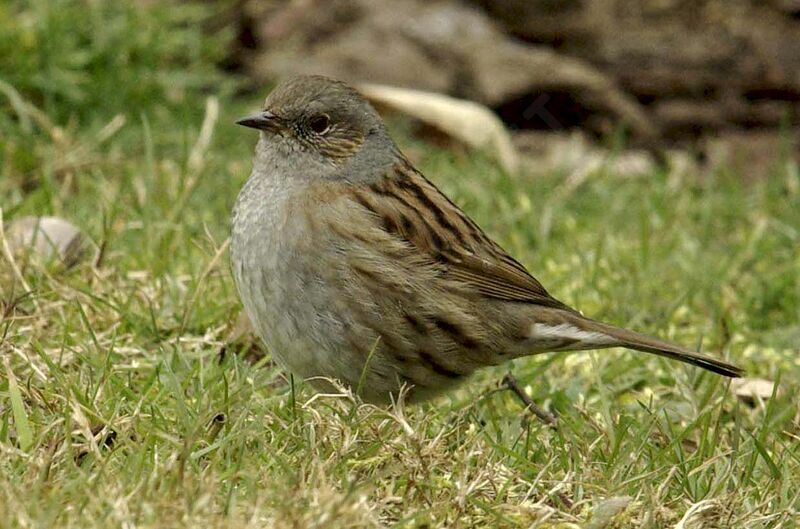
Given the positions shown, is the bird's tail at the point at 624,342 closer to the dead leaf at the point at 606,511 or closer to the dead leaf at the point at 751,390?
the dead leaf at the point at 751,390

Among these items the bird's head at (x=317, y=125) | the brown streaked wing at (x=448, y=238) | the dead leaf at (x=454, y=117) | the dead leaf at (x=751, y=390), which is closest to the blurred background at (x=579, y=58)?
the dead leaf at (x=454, y=117)

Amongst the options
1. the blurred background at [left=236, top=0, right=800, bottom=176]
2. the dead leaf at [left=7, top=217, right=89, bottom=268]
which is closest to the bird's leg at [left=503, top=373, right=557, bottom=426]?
the dead leaf at [left=7, top=217, right=89, bottom=268]

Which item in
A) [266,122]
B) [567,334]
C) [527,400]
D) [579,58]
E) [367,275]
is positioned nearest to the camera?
[367,275]

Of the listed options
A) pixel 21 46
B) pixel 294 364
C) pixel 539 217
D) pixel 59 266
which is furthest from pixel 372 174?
pixel 21 46

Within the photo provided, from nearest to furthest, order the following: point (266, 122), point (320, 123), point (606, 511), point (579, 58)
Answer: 1. point (606, 511)
2. point (266, 122)
3. point (320, 123)
4. point (579, 58)

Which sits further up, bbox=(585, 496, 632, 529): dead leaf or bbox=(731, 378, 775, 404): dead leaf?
bbox=(585, 496, 632, 529): dead leaf

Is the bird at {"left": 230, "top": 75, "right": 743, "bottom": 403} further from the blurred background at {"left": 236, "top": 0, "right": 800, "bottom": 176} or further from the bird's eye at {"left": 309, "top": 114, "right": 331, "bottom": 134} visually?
the blurred background at {"left": 236, "top": 0, "right": 800, "bottom": 176}

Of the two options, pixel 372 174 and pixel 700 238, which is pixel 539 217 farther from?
pixel 372 174

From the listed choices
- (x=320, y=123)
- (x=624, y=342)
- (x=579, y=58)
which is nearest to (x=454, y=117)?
(x=579, y=58)

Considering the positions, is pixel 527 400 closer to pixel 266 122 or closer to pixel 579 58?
pixel 266 122
